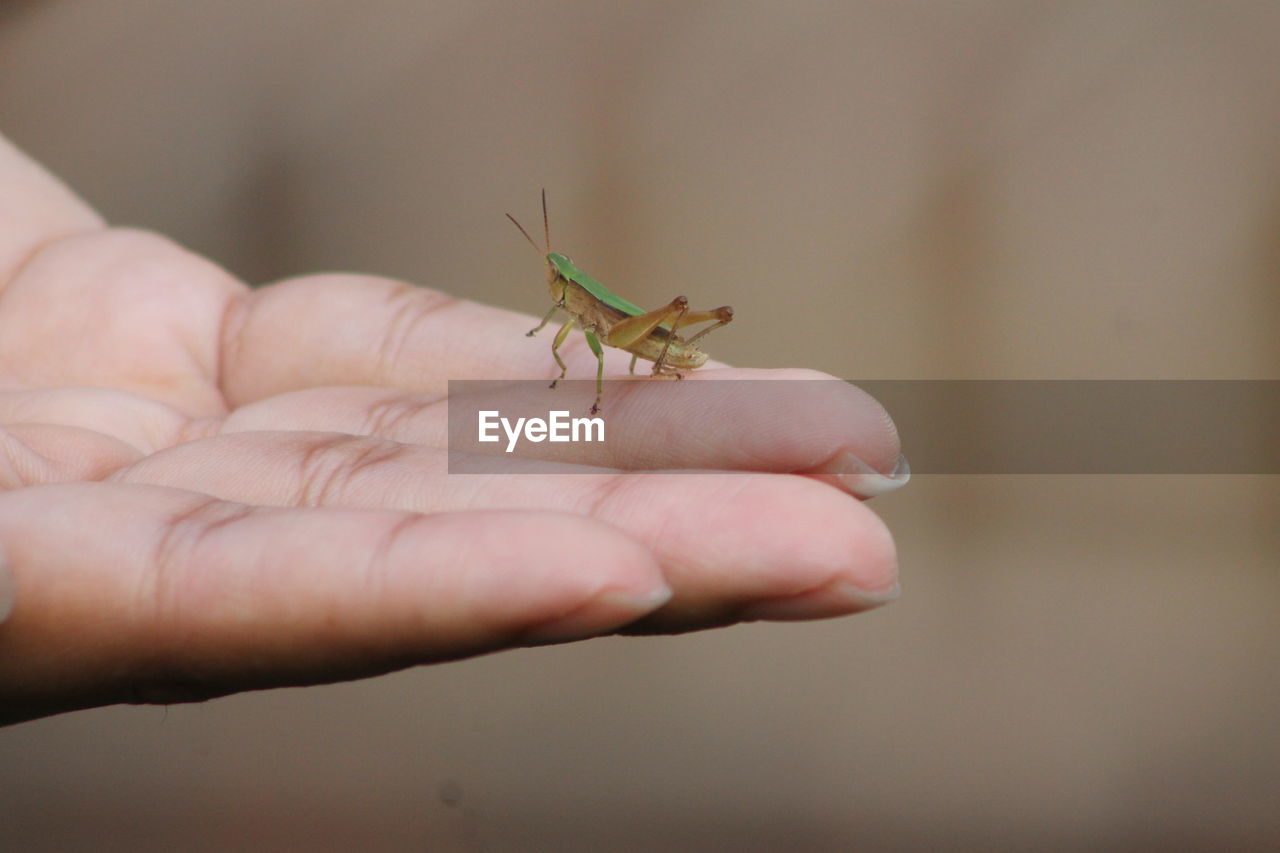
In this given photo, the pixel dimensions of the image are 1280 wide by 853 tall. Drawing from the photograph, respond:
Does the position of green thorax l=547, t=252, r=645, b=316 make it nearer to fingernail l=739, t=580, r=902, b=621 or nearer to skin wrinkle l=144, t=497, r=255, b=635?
fingernail l=739, t=580, r=902, b=621

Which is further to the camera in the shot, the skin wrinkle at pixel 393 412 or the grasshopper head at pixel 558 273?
the grasshopper head at pixel 558 273

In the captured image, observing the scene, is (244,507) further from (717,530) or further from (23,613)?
(717,530)

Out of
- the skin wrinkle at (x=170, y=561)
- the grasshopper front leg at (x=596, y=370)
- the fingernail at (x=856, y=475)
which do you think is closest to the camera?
the skin wrinkle at (x=170, y=561)

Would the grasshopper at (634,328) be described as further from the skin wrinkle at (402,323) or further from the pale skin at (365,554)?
the pale skin at (365,554)

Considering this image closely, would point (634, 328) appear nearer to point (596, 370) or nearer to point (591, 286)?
point (596, 370)

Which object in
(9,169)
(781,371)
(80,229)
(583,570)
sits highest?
(9,169)

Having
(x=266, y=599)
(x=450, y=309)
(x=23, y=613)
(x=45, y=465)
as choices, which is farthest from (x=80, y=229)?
(x=266, y=599)

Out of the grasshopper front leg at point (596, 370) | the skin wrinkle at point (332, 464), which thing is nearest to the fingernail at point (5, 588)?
the skin wrinkle at point (332, 464)

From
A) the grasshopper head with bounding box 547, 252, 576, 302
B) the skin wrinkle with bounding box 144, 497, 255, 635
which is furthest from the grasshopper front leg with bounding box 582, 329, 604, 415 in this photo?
the skin wrinkle with bounding box 144, 497, 255, 635
